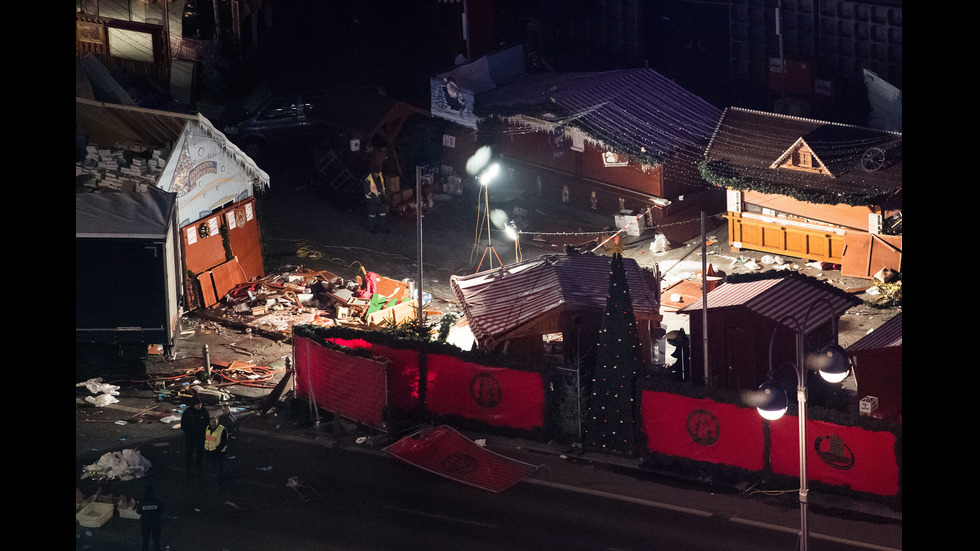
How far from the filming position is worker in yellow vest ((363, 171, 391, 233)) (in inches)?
1644

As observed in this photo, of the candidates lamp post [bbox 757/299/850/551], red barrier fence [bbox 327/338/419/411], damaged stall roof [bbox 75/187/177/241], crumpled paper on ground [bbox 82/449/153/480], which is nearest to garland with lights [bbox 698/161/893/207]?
red barrier fence [bbox 327/338/419/411]

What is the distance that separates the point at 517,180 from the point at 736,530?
22.7 meters

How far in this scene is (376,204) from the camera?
137 feet

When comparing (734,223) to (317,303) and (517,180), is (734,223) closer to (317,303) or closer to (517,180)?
(517,180)

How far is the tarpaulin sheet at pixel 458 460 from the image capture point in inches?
1038

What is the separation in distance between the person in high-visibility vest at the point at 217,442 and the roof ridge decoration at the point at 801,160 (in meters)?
20.3

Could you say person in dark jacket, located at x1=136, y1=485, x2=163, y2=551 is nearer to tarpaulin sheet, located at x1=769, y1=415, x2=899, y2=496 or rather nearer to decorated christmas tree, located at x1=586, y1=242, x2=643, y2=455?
decorated christmas tree, located at x1=586, y1=242, x2=643, y2=455

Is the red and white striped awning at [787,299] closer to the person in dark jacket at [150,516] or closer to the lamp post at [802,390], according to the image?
the lamp post at [802,390]

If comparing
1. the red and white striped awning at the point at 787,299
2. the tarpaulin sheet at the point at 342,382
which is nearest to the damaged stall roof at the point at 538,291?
the red and white striped awning at the point at 787,299

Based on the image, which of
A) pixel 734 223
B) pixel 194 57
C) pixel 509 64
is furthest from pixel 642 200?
pixel 194 57

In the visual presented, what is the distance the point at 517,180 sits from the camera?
148ft

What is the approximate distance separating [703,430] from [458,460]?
5.04 m

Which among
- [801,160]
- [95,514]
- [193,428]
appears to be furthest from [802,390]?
[801,160]

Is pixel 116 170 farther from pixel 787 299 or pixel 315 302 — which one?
pixel 787 299
